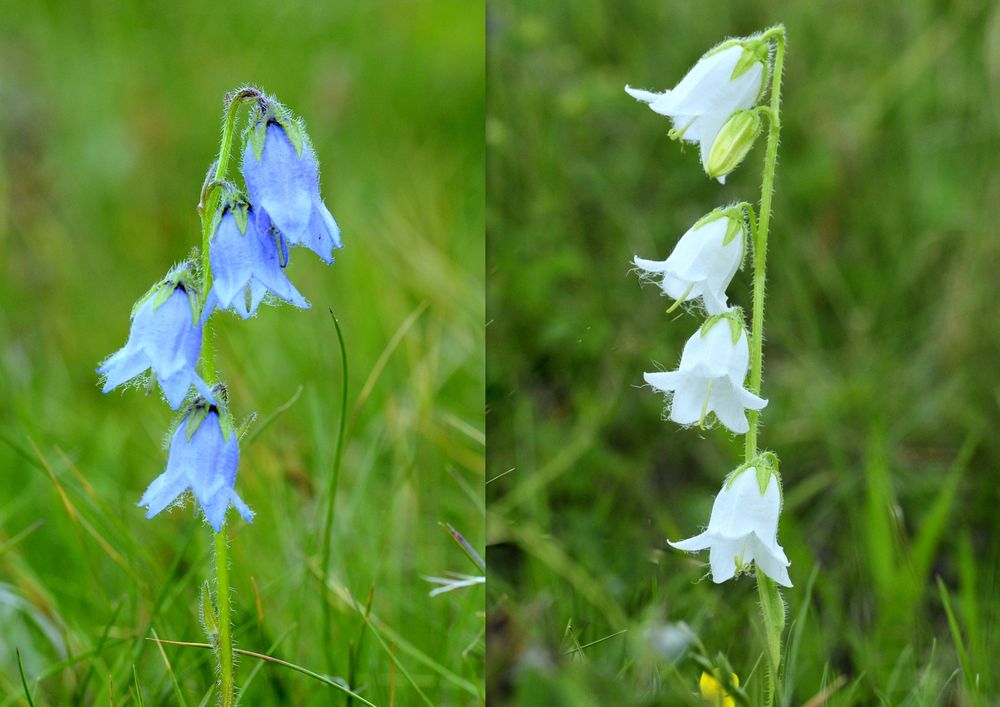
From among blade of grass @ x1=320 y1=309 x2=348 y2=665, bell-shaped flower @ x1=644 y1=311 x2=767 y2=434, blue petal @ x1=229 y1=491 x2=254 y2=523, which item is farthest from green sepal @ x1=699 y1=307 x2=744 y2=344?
blue petal @ x1=229 y1=491 x2=254 y2=523

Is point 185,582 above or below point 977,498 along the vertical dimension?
above

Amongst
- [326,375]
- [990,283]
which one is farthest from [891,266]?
[326,375]

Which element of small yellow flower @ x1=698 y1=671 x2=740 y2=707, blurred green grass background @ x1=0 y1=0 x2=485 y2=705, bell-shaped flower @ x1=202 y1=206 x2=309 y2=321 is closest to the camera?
bell-shaped flower @ x1=202 y1=206 x2=309 y2=321

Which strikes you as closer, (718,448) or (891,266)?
(718,448)

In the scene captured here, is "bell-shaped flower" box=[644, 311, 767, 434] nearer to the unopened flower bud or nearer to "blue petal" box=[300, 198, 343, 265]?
the unopened flower bud

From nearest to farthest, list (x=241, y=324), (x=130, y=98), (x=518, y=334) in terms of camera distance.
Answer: (x=518, y=334) → (x=241, y=324) → (x=130, y=98)

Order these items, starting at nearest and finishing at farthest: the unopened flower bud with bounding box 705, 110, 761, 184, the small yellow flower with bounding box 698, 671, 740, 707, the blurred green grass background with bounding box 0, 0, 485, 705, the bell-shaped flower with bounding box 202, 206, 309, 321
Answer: the bell-shaped flower with bounding box 202, 206, 309, 321 → the unopened flower bud with bounding box 705, 110, 761, 184 → the small yellow flower with bounding box 698, 671, 740, 707 → the blurred green grass background with bounding box 0, 0, 485, 705

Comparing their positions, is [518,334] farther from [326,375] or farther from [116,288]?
[116,288]

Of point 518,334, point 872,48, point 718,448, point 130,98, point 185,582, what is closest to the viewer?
point 185,582

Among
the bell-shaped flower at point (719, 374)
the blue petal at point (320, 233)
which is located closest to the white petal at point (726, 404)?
the bell-shaped flower at point (719, 374)
